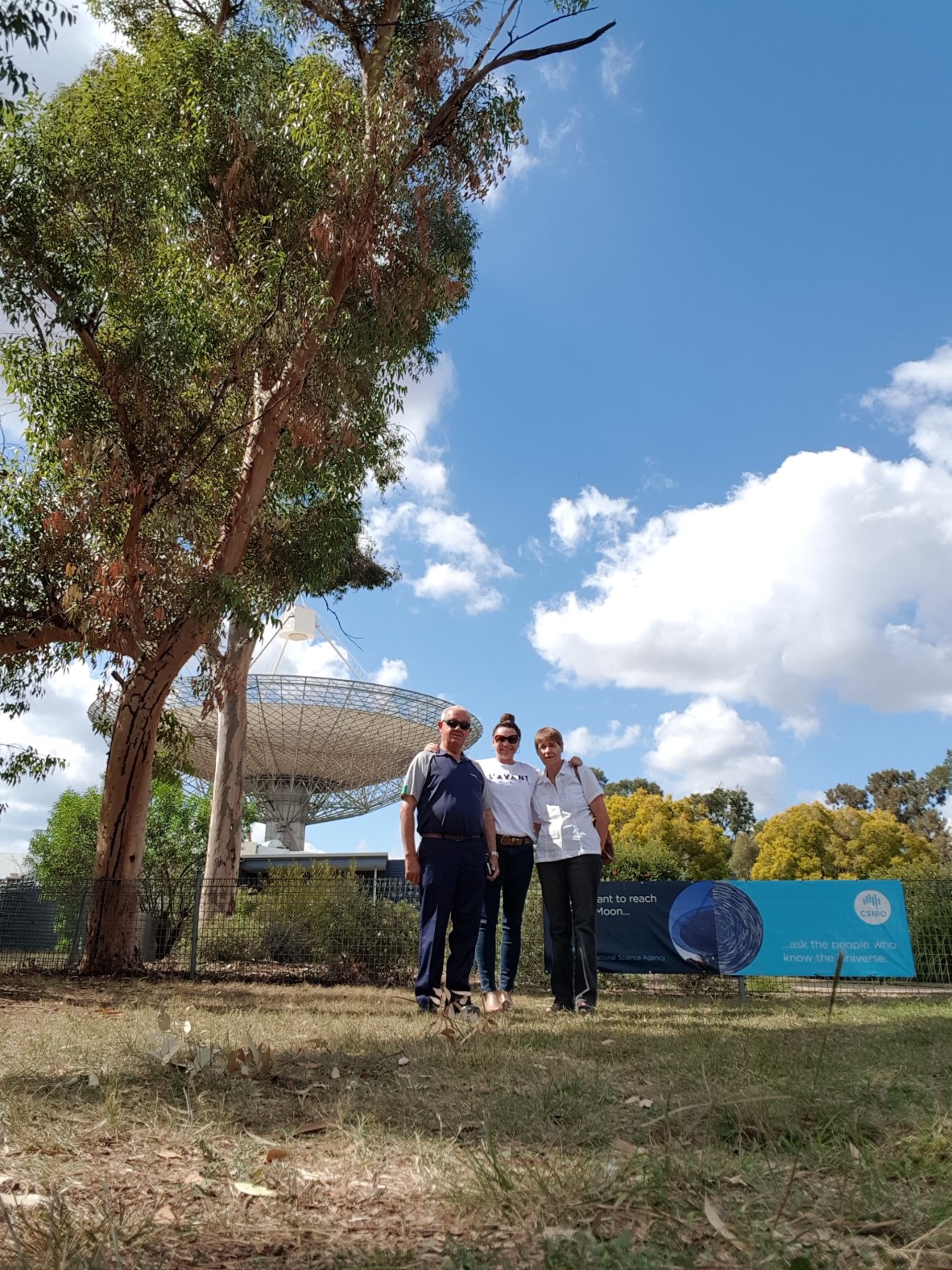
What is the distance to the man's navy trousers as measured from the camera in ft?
16.3

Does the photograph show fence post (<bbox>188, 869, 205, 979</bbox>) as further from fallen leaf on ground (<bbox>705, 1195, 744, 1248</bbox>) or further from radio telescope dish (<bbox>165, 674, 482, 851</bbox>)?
radio telescope dish (<bbox>165, 674, 482, 851</bbox>)

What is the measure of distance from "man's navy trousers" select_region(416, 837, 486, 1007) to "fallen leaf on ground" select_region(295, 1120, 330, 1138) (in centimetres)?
259

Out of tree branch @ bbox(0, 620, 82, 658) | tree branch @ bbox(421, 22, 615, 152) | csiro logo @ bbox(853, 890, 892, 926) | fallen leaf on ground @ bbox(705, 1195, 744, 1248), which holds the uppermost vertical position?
tree branch @ bbox(421, 22, 615, 152)

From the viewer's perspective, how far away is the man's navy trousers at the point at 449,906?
16.3 ft

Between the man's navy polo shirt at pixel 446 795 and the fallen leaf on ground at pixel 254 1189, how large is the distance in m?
3.18

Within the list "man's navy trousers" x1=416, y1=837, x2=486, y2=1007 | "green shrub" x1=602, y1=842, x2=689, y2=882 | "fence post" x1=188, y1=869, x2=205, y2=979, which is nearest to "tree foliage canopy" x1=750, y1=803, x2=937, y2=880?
"green shrub" x1=602, y1=842, x2=689, y2=882

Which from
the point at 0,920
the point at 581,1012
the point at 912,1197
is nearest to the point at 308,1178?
the point at 912,1197

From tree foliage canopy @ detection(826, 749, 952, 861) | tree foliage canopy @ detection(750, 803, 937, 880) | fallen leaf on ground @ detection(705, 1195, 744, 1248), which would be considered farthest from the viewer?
tree foliage canopy @ detection(826, 749, 952, 861)

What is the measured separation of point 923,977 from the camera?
9164 millimetres

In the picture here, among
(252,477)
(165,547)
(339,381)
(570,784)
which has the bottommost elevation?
(570,784)

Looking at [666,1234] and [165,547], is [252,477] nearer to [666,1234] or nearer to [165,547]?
[165,547]

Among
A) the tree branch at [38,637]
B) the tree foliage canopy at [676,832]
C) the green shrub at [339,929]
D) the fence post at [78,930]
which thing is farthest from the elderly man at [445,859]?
the tree foliage canopy at [676,832]

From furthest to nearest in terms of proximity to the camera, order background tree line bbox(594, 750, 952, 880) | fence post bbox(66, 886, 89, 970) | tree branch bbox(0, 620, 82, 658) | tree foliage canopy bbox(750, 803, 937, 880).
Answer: tree foliage canopy bbox(750, 803, 937, 880)
background tree line bbox(594, 750, 952, 880)
fence post bbox(66, 886, 89, 970)
tree branch bbox(0, 620, 82, 658)

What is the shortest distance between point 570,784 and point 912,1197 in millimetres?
4068
